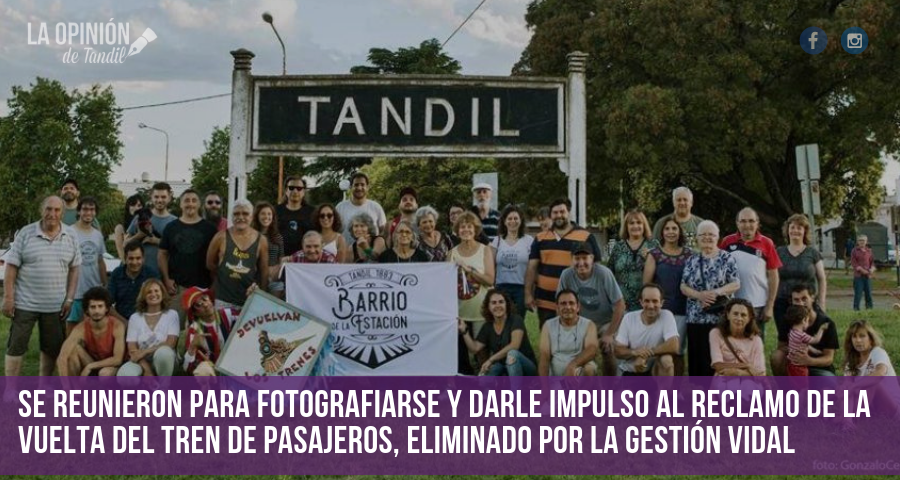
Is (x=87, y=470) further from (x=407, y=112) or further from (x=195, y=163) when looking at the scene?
(x=195, y=163)

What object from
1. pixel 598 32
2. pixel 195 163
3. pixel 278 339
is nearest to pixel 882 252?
pixel 598 32

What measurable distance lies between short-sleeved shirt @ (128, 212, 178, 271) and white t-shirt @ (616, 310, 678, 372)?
439 cm

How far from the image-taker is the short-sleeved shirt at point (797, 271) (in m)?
7.12

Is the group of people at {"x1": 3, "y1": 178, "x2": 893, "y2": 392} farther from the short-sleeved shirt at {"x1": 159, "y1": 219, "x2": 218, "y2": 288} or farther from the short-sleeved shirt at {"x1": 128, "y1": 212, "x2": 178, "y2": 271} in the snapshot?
the short-sleeved shirt at {"x1": 128, "y1": 212, "x2": 178, "y2": 271}

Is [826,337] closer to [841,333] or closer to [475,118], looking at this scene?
[475,118]

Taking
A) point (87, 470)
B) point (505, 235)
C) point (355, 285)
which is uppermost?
point (505, 235)

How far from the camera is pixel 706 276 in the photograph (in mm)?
6812

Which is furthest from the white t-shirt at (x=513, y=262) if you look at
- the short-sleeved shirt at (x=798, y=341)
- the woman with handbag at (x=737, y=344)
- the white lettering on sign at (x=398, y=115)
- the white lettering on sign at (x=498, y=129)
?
the short-sleeved shirt at (x=798, y=341)

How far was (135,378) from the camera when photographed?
665 cm

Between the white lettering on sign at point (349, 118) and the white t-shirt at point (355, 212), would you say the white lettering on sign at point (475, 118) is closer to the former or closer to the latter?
the white lettering on sign at point (349, 118)

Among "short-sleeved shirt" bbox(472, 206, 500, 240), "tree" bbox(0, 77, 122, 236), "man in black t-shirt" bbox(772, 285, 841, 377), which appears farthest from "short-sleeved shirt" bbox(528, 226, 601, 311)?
"tree" bbox(0, 77, 122, 236)

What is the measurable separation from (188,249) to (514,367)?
3.05 meters

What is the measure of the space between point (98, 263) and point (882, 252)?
3429cm

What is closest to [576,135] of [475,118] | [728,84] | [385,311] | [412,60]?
[475,118]
